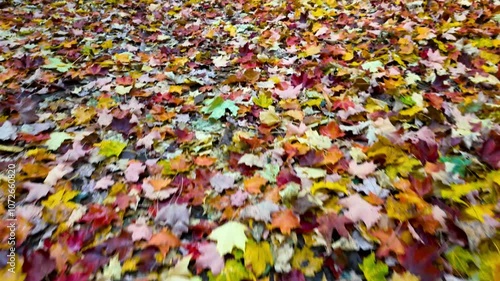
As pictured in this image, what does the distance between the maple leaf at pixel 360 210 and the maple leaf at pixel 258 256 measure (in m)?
0.42

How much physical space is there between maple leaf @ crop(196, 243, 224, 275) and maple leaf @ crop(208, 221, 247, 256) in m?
0.02

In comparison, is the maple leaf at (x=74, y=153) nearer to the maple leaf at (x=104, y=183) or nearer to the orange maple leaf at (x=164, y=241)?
the maple leaf at (x=104, y=183)

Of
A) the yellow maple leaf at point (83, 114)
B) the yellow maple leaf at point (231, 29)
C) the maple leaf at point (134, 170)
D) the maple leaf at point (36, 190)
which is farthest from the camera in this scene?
the yellow maple leaf at point (231, 29)

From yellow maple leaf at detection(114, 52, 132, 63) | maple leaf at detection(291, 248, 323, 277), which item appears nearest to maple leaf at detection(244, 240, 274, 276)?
maple leaf at detection(291, 248, 323, 277)

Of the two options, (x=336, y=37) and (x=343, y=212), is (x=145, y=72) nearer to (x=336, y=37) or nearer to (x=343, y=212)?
(x=336, y=37)

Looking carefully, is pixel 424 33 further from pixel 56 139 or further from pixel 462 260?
pixel 56 139

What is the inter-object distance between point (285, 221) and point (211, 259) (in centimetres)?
38

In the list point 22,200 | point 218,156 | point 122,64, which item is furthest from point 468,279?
point 122,64

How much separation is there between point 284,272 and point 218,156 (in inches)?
33.4

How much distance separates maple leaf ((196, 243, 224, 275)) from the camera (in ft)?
4.82

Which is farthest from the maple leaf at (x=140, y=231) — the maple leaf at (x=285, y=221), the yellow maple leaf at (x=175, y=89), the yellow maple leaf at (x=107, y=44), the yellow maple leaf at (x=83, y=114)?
the yellow maple leaf at (x=107, y=44)

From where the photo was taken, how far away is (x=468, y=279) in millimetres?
1346

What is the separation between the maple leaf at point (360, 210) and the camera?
158 centimetres

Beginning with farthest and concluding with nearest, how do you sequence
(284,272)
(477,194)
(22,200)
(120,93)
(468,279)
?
(120,93) → (22,200) → (477,194) → (284,272) → (468,279)
